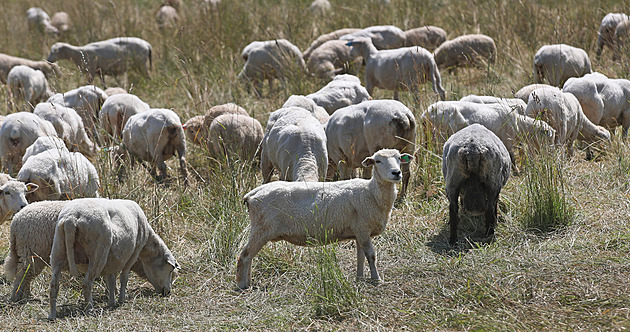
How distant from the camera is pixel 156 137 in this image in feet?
31.3

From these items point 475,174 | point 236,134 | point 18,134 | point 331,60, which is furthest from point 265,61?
point 475,174

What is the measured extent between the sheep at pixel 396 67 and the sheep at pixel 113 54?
17.8ft

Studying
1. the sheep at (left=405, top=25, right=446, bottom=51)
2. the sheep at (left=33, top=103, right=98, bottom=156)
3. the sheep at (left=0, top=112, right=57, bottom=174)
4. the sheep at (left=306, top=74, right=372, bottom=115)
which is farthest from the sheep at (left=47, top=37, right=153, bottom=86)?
the sheep at (left=306, top=74, right=372, bottom=115)

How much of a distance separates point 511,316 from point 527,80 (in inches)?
312

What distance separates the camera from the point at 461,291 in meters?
5.59

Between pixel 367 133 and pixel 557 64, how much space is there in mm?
4923

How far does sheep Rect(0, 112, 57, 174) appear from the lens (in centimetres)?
903

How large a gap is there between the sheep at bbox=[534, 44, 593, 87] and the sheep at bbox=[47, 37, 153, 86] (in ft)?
28.6

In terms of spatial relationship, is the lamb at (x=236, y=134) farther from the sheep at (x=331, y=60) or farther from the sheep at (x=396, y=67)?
the sheep at (x=331, y=60)

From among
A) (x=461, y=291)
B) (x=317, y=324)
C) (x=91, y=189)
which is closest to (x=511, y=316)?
(x=461, y=291)

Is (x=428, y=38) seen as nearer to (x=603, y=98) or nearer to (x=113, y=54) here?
(x=603, y=98)

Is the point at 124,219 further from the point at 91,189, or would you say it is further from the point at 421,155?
the point at 421,155

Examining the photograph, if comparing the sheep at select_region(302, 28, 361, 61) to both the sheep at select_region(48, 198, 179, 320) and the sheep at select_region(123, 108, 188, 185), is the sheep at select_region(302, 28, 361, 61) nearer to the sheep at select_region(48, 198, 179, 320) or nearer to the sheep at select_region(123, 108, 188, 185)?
the sheep at select_region(123, 108, 188, 185)

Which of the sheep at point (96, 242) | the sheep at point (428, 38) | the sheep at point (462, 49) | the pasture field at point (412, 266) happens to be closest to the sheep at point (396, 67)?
the pasture field at point (412, 266)
